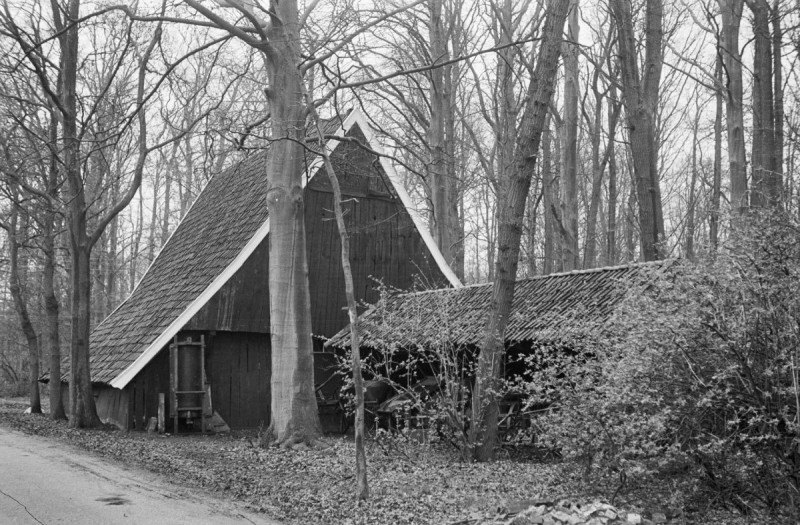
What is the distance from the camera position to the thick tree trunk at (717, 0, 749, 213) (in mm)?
15648

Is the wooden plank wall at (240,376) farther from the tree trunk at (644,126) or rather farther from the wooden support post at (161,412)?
the tree trunk at (644,126)

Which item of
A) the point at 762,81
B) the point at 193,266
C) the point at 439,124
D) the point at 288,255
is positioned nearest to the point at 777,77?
the point at 762,81

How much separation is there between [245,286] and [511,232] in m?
8.30

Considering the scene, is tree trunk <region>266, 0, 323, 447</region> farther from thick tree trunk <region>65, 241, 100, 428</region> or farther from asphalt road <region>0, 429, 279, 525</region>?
thick tree trunk <region>65, 241, 100, 428</region>

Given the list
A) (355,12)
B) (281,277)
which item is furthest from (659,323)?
(355,12)

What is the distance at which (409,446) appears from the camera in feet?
36.4

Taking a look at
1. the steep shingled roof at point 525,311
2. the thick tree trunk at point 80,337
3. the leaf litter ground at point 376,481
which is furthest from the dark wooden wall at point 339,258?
the leaf litter ground at point 376,481

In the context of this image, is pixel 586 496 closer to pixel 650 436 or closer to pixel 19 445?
pixel 650 436

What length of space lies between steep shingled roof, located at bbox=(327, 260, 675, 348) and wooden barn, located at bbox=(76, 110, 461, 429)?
323 centimetres

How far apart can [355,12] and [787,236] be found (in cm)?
854

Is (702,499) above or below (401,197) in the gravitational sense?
below

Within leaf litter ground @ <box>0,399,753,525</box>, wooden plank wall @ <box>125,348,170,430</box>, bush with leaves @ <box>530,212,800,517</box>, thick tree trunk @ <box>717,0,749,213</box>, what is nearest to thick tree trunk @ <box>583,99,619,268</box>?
thick tree trunk @ <box>717,0,749,213</box>

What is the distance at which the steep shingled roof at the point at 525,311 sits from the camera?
11.6m

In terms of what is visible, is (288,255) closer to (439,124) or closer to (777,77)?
(777,77)
